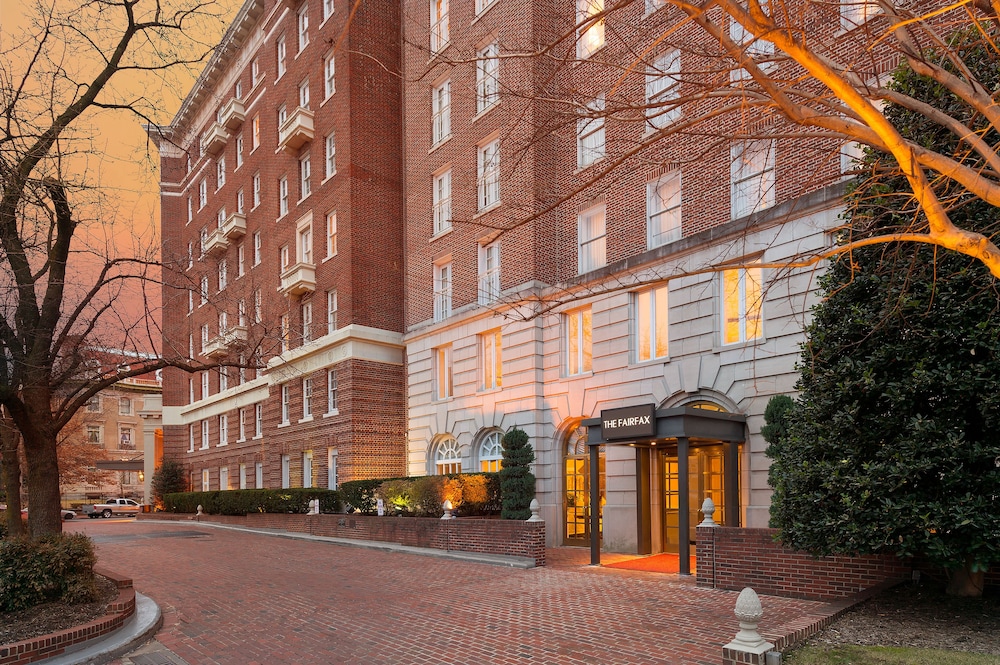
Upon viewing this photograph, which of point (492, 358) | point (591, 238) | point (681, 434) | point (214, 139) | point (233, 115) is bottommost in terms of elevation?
point (681, 434)

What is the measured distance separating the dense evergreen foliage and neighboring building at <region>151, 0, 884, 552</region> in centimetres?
152

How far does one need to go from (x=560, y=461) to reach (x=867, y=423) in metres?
13.1

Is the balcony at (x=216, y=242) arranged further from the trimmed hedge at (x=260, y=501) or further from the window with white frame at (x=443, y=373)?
the window with white frame at (x=443, y=373)

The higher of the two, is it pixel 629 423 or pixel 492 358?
pixel 492 358

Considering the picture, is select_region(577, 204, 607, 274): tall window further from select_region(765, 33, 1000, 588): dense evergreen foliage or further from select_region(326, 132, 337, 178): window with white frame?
select_region(326, 132, 337, 178): window with white frame

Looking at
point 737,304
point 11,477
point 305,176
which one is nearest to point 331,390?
point 305,176

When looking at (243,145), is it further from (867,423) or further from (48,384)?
(867,423)

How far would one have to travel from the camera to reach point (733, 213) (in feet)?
58.8

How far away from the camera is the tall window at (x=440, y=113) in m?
27.2

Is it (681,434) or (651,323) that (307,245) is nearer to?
(651,323)

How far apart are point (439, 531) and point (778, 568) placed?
10278mm

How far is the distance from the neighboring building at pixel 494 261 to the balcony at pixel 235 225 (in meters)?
0.71

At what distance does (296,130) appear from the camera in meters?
32.9

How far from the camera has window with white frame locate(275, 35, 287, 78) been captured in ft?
121
